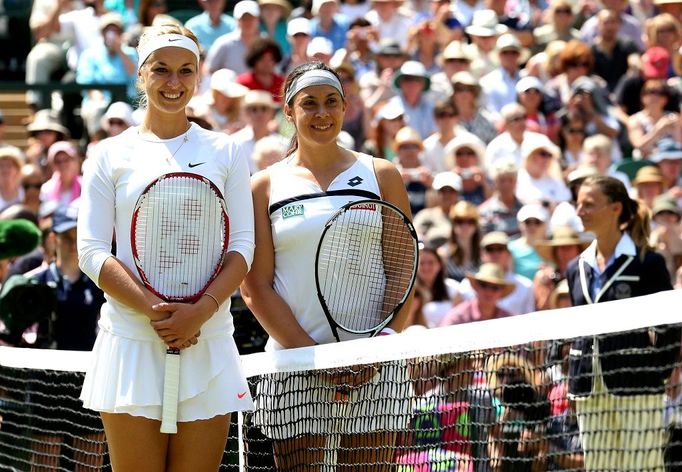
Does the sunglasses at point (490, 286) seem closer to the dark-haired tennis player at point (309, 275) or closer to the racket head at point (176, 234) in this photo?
the dark-haired tennis player at point (309, 275)

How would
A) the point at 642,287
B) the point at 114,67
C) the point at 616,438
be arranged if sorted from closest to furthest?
the point at 616,438
the point at 642,287
the point at 114,67

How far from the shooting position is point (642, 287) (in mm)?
7703

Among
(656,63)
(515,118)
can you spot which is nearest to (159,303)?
(515,118)

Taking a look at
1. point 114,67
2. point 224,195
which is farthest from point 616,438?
point 114,67

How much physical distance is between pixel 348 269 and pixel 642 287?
8.56ft

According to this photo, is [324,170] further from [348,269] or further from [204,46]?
[204,46]

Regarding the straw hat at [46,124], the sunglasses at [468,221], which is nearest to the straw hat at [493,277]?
the sunglasses at [468,221]

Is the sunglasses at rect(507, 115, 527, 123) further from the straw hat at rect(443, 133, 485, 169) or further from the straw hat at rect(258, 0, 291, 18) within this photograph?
the straw hat at rect(258, 0, 291, 18)

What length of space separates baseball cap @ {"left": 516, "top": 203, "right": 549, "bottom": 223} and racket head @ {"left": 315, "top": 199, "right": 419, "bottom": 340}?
6.16 metres

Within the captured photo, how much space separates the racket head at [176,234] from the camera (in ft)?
17.0

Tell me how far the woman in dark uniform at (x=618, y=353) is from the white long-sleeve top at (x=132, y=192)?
1302 millimetres

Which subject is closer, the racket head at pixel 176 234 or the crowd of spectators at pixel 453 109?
the racket head at pixel 176 234

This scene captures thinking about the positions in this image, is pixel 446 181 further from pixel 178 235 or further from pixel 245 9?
pixel 178 235

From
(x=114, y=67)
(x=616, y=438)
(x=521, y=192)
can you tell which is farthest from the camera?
(x=114, y=67)
